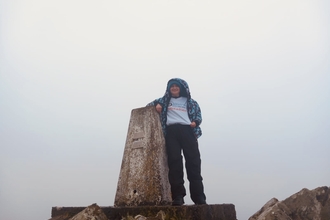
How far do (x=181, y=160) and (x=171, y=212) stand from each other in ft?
4.11

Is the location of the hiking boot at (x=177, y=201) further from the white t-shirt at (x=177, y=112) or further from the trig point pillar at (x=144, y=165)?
the white t-shirt at (x=177, y=112)

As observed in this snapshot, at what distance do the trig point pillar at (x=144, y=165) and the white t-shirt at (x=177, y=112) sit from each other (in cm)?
24

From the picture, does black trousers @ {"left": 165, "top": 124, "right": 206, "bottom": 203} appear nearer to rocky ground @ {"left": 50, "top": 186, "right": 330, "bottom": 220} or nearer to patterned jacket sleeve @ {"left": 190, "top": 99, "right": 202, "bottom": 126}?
patterned jacket sleeve @ {"left": 190, "top": 99, "right": 202, "bottom": 126}

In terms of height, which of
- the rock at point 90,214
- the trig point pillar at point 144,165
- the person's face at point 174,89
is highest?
the person's face at point 174,89

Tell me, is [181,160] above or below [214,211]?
above

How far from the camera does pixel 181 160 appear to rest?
5023 millimetres

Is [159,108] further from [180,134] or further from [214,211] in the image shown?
[214,211]

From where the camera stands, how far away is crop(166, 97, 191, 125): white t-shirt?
5223 millimetres

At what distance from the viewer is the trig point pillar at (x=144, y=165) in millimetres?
4672

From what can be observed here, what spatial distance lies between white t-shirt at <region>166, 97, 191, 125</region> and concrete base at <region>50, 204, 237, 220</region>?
155 centimetres

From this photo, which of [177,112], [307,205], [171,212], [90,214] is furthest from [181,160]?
[307,205]

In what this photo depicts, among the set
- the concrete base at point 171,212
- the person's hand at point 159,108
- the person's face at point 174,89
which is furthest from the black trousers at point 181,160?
the person's face at point 174,89

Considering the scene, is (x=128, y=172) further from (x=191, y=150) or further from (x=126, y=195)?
(x=191, y=150)

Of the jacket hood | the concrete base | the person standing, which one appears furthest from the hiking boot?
the jacket hood
